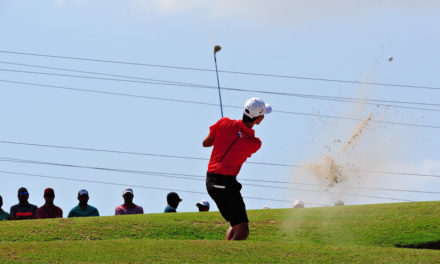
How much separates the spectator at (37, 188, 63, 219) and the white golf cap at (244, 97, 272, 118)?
796 centimetres

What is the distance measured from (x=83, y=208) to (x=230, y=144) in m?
7.83

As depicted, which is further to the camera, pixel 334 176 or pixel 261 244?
pixel 334 176

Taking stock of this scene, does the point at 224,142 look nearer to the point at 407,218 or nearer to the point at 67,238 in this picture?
the point at 67,238

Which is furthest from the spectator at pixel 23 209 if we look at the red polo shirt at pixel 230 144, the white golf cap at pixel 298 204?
the red polo shirt at pixel 230 144

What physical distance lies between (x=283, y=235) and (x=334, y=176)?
1711 millimetres

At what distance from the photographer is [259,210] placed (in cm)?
1886

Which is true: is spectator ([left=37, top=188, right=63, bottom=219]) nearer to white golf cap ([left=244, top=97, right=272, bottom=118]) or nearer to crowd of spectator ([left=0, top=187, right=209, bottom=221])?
crowd of spectator ([left=0, top=187, right=209, bottom=221])

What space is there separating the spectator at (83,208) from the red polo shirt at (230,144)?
24.2ft

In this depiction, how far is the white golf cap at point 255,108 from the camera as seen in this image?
11164 mm

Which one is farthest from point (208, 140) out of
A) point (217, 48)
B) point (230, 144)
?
point (217, 48)

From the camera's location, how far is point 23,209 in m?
17.9

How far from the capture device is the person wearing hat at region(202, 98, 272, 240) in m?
11.2

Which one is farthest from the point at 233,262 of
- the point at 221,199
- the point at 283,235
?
the point at 283,235

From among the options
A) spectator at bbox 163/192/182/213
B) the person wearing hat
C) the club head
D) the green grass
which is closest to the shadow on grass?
the green grass
